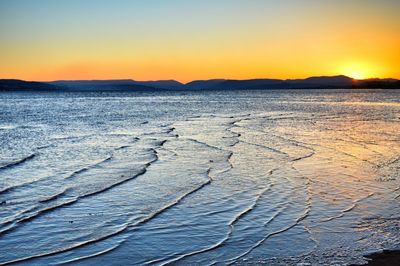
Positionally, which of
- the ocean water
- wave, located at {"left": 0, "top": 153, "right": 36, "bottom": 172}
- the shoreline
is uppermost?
the shoreline

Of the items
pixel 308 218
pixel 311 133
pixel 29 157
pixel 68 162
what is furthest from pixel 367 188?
pixel 311 133

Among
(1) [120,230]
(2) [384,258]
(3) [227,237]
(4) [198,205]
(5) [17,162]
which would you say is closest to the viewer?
(2) [384,258]

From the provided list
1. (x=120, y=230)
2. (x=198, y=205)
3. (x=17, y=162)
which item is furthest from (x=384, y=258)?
(x=17, y=162)

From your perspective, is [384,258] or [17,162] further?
[17,162]

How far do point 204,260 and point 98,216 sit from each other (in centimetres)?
359

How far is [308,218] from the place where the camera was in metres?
10.1

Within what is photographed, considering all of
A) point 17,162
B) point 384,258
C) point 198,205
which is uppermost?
point 384,258

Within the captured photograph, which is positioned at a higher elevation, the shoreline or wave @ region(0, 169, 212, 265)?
the shoreline

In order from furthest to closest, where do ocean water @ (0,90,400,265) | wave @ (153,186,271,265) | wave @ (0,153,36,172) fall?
wave @ (0,153,36,172) < ocean water @ (0,90,400,265) < wave @ (153,186,271,265)

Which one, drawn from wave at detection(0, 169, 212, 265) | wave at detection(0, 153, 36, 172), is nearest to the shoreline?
wave at detection(0, 169, 212, 265)

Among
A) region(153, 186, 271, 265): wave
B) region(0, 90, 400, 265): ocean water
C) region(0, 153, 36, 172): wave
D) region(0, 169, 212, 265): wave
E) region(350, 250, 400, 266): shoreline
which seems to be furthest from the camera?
region(0, 153, 36, 172): wave

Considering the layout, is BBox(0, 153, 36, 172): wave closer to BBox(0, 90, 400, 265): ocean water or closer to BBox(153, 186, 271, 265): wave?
BBox(0, 90, 400, 265): ocean water

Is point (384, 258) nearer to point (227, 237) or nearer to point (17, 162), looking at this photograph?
point (227, 237)

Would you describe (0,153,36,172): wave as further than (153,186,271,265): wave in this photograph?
Yes
